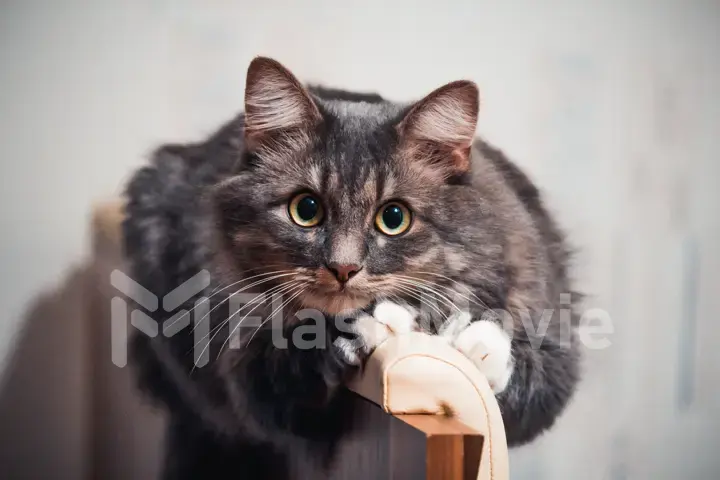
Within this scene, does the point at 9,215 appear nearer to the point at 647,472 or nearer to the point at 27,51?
the point at 27,51

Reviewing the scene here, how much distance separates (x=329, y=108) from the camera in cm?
121

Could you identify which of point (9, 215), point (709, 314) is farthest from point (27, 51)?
point (709, 314)

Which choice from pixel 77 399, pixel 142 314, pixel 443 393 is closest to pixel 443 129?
pixel 443 393

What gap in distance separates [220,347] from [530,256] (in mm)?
630

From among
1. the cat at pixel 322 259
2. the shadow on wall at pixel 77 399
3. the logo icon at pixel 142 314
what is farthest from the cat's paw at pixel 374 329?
the shadow on wall at pixel 77 399

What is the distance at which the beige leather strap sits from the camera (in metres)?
0.90

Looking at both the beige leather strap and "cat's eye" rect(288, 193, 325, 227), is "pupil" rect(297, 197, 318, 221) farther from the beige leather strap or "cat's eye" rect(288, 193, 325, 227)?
the beige leather strap

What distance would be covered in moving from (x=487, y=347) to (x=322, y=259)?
1.00 feet

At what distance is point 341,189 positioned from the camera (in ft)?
3.72

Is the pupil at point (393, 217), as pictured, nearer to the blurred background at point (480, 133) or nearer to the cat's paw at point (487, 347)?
the cat's paw at point (487, 347)

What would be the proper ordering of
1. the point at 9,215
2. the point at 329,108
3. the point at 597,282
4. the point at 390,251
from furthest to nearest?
1. the point at 597,282
2. the point at 9,215
3. the point at 329,108
4. the point at 390,251

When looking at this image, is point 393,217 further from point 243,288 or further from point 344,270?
point 243,288

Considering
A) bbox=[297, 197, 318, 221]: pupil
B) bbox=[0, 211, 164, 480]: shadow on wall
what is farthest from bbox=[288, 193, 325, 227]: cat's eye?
bbox=[0, 211, 164, 480]: shadow on wall

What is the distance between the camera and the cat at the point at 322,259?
110cm
